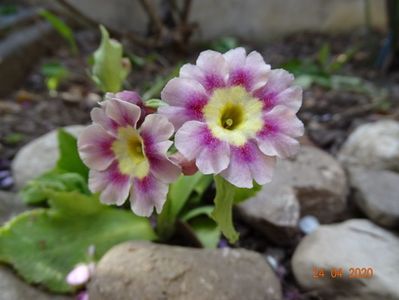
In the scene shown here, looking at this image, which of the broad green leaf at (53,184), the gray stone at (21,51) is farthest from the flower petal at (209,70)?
the gray stone at (21,51)

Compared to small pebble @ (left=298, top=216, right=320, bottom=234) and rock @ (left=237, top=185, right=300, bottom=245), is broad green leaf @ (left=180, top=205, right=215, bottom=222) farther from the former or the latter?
small pebble @ (left=298, top=216, right=320, bottom=234)

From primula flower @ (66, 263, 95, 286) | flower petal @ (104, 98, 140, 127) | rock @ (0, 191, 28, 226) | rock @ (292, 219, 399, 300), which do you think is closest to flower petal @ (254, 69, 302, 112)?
flower petal @ (104, 98, 140, 127)

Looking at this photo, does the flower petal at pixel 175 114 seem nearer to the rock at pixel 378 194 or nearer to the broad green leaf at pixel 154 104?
the broad green leaf at pixel 154 104

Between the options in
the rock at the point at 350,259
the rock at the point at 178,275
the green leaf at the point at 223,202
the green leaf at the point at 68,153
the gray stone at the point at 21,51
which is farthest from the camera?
the gray stone at the point at 21,51

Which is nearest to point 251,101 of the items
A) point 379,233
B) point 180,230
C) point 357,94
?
point 180,230

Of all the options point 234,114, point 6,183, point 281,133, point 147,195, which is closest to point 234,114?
point 234,114

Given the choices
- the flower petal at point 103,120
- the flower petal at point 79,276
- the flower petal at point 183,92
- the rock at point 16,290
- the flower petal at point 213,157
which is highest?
the flower petal at point 183,92
